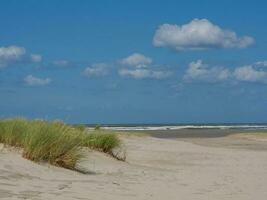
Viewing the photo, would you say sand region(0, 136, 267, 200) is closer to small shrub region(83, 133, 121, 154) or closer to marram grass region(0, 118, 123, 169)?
marram grass region(0, 118, 123, 169)

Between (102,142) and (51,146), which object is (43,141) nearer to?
(51,146)

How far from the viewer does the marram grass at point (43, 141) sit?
42.5 ft

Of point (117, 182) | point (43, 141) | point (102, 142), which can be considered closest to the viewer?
point (117, 182)

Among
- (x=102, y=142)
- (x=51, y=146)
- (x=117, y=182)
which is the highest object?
(x=102, y=142)

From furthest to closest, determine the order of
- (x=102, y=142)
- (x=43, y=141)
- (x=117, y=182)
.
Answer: (x=102, y=142) → (x=43, y=141) → (x=117, y=182)

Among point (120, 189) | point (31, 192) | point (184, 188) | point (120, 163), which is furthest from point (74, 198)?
point (120, 163)

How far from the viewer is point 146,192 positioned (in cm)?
1076

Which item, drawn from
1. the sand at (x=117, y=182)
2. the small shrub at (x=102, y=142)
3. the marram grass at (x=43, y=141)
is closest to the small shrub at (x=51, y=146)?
the marram grass at (x=43, y=141)

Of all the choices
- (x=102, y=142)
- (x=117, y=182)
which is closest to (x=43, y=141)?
(x=117, y=182)

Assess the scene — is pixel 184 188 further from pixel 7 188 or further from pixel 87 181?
pixel 7 188

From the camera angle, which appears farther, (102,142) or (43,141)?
(102,142)

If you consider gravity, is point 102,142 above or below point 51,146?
above

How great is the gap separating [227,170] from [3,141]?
6.68 metres

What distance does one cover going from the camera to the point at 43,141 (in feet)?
43.1
